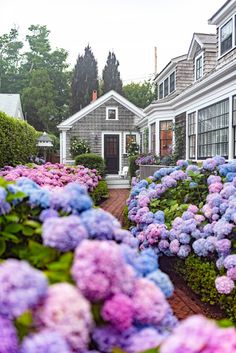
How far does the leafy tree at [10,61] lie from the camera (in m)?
46.3

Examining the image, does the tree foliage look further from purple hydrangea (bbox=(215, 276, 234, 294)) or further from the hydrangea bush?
purple hydrangea (bbox=(215, 276, 234, 294))

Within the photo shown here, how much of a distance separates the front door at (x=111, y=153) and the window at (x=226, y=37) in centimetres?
999

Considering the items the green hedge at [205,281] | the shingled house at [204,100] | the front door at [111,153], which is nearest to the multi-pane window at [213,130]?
the shingled house at [204,100]

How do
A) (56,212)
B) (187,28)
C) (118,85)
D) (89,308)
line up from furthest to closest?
(118,85)
(187,28)
(56,212)
(89,308)

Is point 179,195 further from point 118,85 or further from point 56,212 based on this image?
point 118,85

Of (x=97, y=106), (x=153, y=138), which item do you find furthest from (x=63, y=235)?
(x=97, y=106)

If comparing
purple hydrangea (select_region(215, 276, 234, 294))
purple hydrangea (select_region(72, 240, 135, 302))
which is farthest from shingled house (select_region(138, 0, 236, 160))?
purple hydrangea (select_region(72, 240, 135, 302))

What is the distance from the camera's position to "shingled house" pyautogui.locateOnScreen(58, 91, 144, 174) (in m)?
22.1

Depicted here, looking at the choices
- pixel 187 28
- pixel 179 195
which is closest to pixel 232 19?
pixel 179 195

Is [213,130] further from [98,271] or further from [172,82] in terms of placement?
[98,271]

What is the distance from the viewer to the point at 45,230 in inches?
51.0

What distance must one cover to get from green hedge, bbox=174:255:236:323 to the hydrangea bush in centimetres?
10

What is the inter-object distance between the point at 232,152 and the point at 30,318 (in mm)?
10055

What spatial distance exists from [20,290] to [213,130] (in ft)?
38.5
